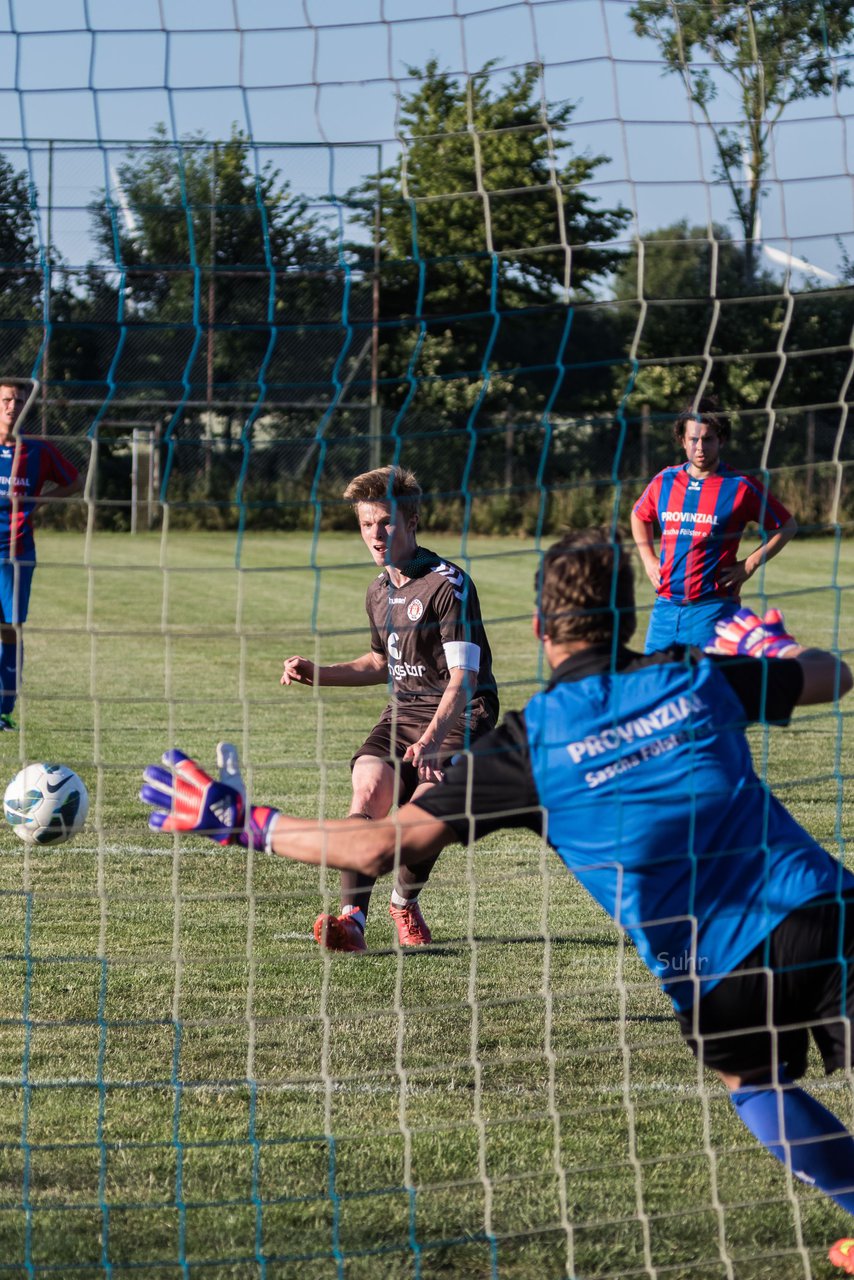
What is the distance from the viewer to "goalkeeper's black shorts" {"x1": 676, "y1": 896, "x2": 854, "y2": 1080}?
3107 millimetres

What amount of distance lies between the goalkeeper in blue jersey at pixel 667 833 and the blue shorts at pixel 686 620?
4.30 m

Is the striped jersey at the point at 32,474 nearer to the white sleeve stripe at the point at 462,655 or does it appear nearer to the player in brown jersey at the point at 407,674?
the player in brown jersey at the point at 407,674

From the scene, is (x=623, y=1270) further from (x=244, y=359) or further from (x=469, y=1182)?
(x=244, y=359)

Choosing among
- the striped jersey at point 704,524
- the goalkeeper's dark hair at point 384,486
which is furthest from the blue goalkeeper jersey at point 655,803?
the striped jersey at point 704,524

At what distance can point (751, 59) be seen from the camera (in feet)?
15.9

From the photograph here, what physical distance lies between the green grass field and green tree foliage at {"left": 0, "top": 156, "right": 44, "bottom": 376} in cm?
188

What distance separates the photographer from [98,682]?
1155cm

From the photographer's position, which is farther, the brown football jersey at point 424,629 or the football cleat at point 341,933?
the brown football jersey at point 424,629

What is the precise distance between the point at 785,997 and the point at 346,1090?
1504 mm

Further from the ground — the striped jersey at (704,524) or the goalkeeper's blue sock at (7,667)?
the striped jersey at (704,524)

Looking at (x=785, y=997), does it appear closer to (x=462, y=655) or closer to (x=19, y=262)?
(x=462, y=655)

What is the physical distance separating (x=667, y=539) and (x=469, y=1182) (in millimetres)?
4744

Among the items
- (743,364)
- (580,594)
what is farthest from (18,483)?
(743,364)

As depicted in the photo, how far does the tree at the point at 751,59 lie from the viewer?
14.6 feet
